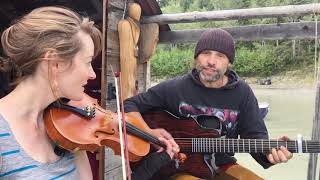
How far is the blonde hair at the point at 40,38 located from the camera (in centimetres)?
144

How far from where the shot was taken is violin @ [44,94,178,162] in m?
1.70

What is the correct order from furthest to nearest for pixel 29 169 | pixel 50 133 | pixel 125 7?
pixel 125 7 < pixel 50 133 < pixel 29 169

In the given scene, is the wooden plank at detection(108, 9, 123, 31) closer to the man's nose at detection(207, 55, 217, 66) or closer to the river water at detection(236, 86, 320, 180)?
the man's nose at detection(207, 55, 217, 66)

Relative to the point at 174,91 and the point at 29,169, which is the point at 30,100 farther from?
the point at 174,91

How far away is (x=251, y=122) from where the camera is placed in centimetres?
269

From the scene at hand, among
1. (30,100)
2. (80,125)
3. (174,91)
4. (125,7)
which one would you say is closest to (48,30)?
(30,100)

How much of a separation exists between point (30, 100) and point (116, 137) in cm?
59

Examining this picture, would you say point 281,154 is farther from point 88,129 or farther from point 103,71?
point 103,71

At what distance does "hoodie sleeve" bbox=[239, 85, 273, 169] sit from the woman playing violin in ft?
4.41

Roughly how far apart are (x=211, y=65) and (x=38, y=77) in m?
1.32

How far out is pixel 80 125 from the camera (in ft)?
6.40

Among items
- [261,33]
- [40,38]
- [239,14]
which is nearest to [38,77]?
[40,38]

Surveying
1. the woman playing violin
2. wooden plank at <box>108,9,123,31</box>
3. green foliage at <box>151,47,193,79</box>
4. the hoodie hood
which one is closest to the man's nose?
the hoodie hood

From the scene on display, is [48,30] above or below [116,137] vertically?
above
